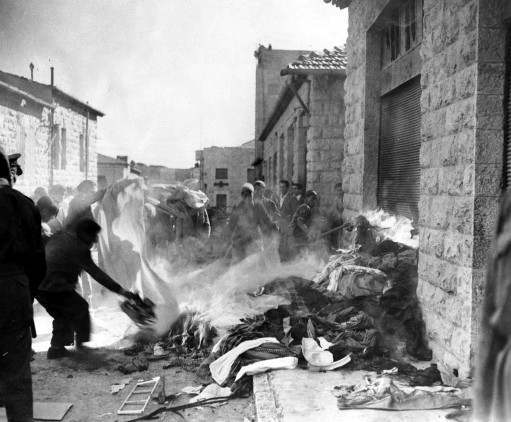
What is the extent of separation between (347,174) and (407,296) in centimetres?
338

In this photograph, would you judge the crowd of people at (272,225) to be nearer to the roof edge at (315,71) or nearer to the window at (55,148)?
the roof edge at (315,71)

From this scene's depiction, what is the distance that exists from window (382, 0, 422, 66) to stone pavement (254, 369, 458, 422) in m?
3.96

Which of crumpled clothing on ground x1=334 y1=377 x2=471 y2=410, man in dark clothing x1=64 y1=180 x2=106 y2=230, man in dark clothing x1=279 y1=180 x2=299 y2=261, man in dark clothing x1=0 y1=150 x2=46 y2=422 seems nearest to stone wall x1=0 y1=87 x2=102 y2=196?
man in dark clothing x1=64 y1=180 x2=106 y2=230

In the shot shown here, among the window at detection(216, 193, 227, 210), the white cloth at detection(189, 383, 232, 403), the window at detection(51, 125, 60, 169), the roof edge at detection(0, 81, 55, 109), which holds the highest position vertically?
the roof edge at detection(0, 81, 55, 109)

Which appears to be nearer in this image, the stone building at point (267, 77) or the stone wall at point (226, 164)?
the stone building at point (267, 77)

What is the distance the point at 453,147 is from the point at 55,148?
2082 cm

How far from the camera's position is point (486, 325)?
1728 mm

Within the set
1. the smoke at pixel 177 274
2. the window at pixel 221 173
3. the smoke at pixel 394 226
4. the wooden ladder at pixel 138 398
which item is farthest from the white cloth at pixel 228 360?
the window at pixel 221 173

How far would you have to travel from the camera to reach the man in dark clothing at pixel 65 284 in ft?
19.4

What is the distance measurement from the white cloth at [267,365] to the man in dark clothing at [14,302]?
77.5 inches

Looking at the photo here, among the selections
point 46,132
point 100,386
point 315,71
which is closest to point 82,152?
point 46,132

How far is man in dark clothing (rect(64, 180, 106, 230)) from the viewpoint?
7441 mm

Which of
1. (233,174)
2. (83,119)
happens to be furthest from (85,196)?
(233,174)

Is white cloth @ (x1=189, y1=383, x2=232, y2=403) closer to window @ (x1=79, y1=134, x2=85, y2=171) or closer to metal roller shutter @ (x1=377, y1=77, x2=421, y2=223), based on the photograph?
metal roller shutter @ (x1=377, y1=77, x2=421, y2=223)
